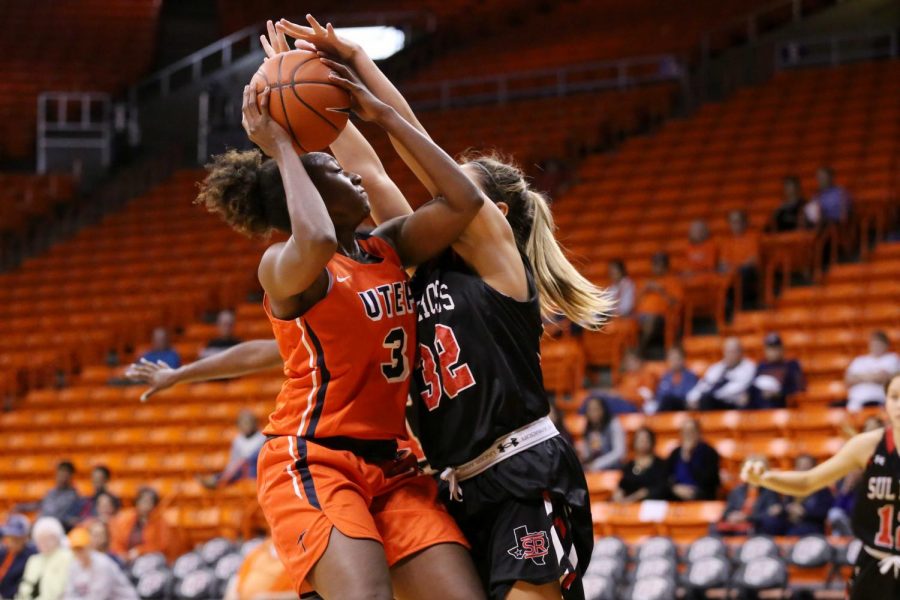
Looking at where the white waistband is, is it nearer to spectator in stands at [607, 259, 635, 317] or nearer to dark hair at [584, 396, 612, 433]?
dark hair at [584, 396, 612, 433]

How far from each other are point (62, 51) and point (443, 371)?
1868 cm

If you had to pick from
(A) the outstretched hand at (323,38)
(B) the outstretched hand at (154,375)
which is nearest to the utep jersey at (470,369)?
(A) the outstretched hand at (323,38)

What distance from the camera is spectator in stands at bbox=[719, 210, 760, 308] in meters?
11.6

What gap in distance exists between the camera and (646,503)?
878cm

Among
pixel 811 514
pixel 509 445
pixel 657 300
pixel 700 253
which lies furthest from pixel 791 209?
pixel 509 445

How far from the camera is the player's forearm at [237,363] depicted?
441 centimetres

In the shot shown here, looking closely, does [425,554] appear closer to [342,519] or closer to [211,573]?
[342,519]

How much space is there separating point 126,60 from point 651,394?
526 inches

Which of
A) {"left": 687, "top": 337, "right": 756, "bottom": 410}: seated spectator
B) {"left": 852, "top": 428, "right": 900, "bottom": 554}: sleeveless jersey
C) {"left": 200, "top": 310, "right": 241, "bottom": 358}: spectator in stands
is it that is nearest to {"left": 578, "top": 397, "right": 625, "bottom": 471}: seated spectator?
{"left": 687, "top": 337, "right": 756, "bottom": 410}: seated spectator

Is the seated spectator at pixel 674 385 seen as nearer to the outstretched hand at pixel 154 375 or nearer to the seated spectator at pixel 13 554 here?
the seated spectator at pixel 13 554

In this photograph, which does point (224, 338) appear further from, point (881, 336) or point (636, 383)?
point (881, 336)

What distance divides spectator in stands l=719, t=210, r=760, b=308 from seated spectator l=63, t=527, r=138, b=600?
232 inches

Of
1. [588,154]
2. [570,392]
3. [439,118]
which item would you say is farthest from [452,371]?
[439,118]

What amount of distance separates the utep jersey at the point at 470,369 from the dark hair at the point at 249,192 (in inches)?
20.0
